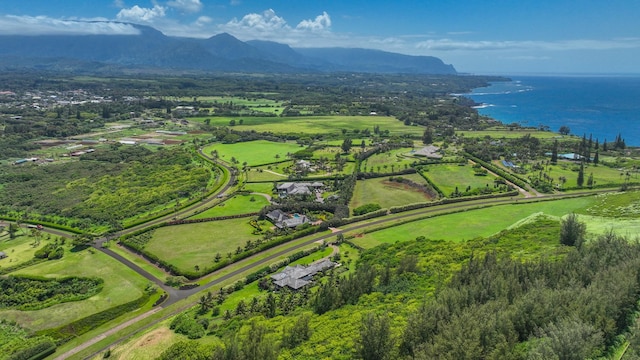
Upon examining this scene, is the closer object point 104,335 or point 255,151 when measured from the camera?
point 104,335

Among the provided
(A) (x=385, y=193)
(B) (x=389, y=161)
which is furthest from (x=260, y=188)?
(B) (x=389, y=161)

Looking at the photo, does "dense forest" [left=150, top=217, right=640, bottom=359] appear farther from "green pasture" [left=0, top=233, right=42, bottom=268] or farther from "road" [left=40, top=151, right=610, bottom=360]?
"green pasture" [left=0, top=233, right=42, bottom=268]

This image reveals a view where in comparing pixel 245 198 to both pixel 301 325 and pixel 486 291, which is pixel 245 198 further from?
pixel 486 291

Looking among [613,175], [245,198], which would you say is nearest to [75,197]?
[245,198]

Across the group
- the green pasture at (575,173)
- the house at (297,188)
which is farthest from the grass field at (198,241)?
the green pasture at (575,173)

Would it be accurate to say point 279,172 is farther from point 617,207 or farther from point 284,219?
point 617,207

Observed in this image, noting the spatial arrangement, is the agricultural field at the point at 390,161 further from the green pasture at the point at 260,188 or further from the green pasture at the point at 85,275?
the green pasture at the point at 85,275

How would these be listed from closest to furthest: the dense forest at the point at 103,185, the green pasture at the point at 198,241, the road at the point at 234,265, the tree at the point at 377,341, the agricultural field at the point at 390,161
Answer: the tree at the point at 377,341
the road at the point at 234,265
the green pasture at the point at 198,241
the dense forest at the point at 103,185
the agricultural field at the point at 390,161
